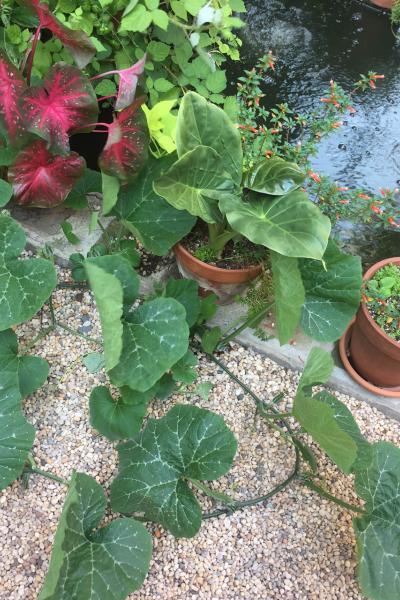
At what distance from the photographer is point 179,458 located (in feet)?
5.38

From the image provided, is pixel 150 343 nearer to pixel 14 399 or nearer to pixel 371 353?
pixel 14 399

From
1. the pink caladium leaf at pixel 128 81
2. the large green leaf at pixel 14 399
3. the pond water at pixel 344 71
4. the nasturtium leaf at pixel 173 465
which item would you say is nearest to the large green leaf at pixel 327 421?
the nasturtium leaf at pixel 173 465

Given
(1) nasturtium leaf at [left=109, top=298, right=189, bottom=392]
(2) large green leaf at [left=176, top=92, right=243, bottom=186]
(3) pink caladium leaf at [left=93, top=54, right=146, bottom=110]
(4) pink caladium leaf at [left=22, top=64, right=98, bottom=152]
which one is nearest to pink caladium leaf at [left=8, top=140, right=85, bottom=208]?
(4) pink caladium leaf at [left=22, top=64, right=98, bottom=152]

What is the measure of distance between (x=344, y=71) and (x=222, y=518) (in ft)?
9.38

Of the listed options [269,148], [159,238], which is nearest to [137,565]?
[159,238]

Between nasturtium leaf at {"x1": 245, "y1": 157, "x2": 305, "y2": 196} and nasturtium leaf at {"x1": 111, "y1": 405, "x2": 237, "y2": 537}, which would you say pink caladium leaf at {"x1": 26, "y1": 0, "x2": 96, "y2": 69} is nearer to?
nasturtium leaf at {"x1": 245, "y1": 157, "x2": 305, "y2": 196}

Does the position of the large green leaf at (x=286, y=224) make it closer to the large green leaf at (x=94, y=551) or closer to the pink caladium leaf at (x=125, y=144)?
the pink caladium leaf at (x=125, y=144)

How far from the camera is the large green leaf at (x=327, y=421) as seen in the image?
4.51 ft

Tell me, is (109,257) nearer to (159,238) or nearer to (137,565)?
(159,238)

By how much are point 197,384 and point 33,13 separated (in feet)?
4.66

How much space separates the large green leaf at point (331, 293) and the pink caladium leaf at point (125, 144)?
63cm

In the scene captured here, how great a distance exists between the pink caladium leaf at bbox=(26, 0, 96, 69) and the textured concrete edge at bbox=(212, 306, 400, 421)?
1.02 meters

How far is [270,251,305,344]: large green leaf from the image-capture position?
149cm

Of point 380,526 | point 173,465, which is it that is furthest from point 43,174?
point 380,526
